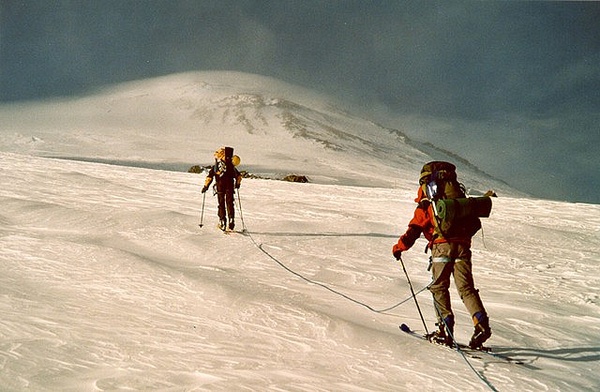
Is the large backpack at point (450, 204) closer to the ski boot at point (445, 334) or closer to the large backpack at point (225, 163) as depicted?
the ski boot at point (445, 334)

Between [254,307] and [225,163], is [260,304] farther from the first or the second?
[225,163]

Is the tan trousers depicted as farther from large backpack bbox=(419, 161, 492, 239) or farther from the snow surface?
the snow surface

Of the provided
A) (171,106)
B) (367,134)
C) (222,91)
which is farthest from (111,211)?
(222,91)

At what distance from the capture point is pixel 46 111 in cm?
15800

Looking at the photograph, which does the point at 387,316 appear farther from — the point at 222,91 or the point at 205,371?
the point at 222,91

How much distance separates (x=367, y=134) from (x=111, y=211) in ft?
434

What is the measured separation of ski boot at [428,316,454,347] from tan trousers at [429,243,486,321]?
0.06 metres

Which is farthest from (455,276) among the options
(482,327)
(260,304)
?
(260,304)

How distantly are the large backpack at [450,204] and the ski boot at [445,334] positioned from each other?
2.97 ft

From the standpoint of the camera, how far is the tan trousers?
4.78 meters

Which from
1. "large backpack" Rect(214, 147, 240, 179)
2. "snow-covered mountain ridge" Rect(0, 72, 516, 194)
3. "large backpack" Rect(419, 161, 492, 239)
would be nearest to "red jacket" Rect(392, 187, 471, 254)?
"large backpack" Rect(419, 161, 492, 239)

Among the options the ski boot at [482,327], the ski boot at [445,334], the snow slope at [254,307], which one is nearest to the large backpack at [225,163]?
the snow slope at [254,307]

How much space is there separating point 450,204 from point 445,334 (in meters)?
1.44

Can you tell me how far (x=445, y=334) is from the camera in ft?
16.6
